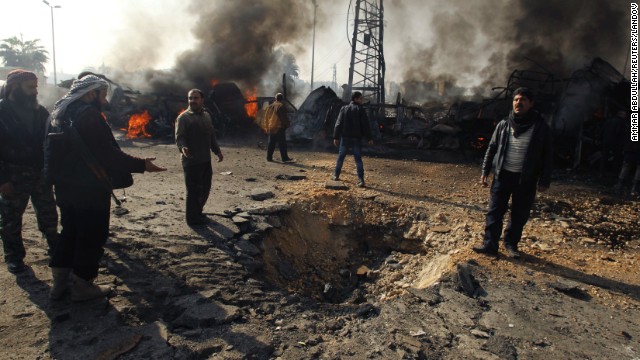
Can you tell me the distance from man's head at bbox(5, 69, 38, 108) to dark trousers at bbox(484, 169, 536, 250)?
4.85 metres

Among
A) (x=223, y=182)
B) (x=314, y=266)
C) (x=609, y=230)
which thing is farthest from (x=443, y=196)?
(x=223, y=182)

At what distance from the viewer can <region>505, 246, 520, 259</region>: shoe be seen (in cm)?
391

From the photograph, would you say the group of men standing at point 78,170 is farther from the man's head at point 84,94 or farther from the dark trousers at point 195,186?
the dark trousers at point 195,186

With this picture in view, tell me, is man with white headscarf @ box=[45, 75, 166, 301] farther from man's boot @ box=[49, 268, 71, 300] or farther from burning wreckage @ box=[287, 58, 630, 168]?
burning wreckage @ box=[287, 58, 630, 168]

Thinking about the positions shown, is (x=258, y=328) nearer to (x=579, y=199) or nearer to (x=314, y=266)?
(x=314, y=266)

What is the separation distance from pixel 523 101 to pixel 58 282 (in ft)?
15.1

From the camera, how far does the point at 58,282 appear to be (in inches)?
112

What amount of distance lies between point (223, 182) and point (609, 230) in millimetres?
6432

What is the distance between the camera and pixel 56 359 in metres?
2.27

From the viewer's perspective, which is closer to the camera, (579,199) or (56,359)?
(56,359)

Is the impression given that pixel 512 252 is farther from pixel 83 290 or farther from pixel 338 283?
pixel 83 290

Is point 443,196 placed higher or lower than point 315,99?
lower

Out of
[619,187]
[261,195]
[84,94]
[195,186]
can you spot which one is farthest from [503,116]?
[84,94]

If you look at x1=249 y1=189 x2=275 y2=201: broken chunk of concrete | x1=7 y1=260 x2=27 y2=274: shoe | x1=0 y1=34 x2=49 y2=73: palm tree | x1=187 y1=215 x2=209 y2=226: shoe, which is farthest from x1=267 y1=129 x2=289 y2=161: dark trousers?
x1=0 y1=34 x2=49 y2=73: palm tree
